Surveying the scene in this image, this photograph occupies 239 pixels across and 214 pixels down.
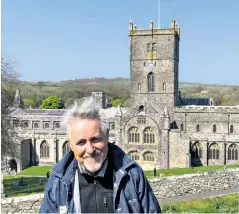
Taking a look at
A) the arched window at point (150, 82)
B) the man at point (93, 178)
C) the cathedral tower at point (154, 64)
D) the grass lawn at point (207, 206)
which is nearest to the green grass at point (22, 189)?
the grass lawn at point (207, 206)

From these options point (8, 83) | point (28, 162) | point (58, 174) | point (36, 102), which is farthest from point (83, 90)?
point (58, 174)

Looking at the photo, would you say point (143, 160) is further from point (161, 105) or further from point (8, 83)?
point (8, 83)

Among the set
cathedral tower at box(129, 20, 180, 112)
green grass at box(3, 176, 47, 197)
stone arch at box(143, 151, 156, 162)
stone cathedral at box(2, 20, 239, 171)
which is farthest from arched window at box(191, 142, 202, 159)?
green grass at box(3, 176, 47, 197)

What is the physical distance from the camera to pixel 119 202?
302 cm

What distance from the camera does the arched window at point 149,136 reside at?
3553 cm

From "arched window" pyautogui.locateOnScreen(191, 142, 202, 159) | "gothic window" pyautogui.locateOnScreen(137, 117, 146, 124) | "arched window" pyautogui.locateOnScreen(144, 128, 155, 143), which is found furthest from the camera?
"arched window" pyautogui.locateOnScreen(144, 128, 155, 143)

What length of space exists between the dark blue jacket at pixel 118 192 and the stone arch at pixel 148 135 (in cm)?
3253

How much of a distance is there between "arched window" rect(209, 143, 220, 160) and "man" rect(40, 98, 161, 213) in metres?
32.9

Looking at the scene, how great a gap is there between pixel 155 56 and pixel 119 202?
35.8 m

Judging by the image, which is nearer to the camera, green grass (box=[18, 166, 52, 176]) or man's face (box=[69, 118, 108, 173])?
man's face (box=[69, 118, 108, 173])

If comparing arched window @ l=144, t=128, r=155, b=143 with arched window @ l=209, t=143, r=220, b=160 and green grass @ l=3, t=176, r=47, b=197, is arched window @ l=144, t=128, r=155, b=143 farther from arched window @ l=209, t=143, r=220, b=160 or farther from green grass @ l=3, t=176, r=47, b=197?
green grass @ l=3, t=176, r=47, b=197

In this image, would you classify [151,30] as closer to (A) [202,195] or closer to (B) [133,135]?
(B) [133,135]

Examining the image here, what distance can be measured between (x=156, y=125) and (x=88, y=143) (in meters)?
32.5

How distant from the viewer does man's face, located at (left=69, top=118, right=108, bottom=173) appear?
2945 mm
